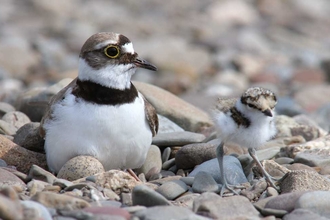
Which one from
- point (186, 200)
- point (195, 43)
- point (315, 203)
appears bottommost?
point (186, 200)

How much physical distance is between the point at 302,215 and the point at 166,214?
0.93m

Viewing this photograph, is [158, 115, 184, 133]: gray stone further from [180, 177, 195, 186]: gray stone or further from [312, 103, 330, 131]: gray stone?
[312, 103, 330, 131]: gray stone

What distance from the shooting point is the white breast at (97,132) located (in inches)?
214

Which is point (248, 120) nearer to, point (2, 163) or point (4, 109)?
point (2, 163)

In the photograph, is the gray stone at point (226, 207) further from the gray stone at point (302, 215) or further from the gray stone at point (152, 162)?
the gray stone at point (152, 162)

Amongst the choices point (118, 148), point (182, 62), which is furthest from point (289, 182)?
point (182, 62)

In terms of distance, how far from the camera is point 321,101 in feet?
36.6

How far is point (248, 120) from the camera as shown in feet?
16.8

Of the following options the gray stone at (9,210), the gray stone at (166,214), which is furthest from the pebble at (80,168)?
the gray stone at (9,210)

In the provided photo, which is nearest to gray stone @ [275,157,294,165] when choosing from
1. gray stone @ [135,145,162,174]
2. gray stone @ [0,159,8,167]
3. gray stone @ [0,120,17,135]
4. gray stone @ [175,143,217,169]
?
gray stone @ [175,143,217,169]

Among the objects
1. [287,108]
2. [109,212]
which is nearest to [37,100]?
[109,212]

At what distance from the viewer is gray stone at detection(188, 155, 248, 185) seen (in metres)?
5.54

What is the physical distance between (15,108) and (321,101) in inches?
219

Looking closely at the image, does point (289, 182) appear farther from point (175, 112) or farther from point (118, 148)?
point (175, 112)
